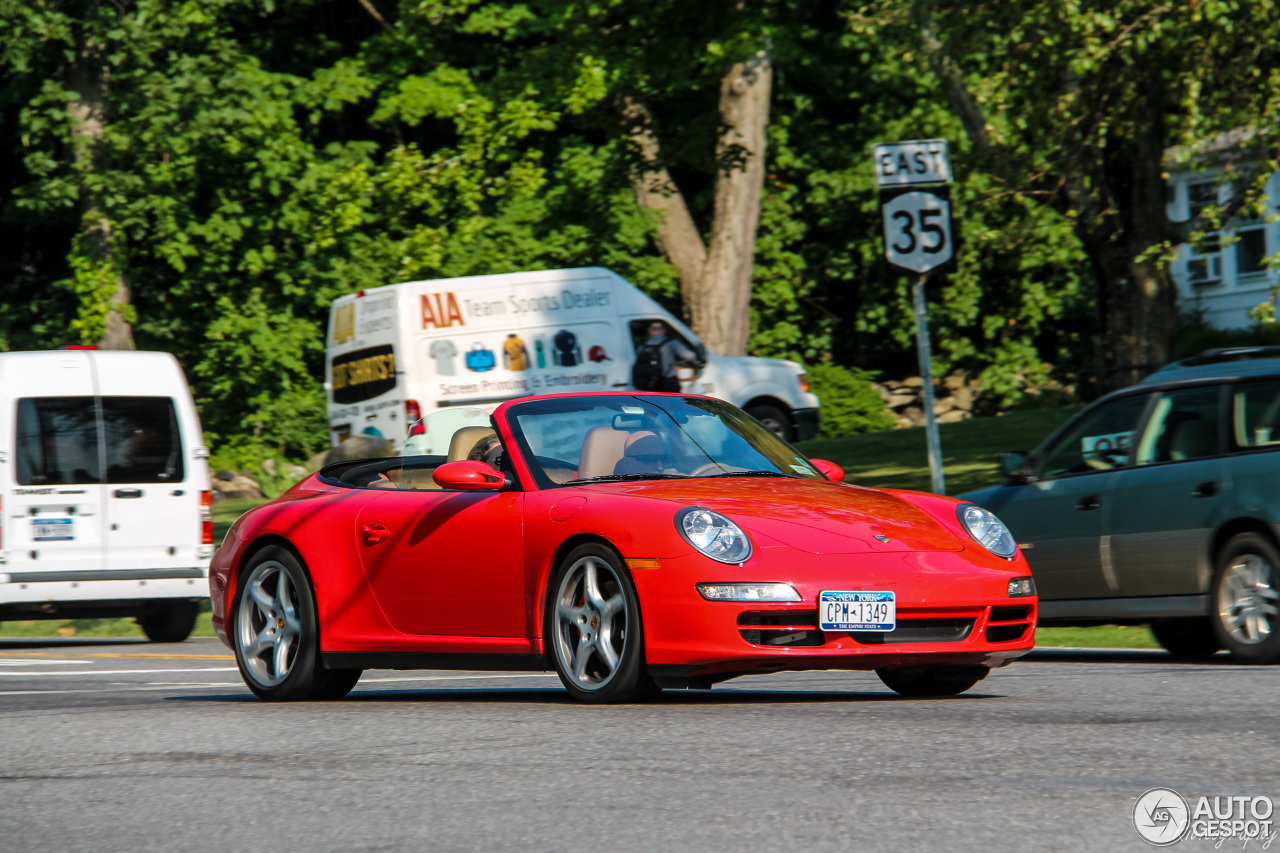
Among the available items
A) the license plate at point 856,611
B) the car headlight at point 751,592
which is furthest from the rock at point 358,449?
the license plate at point 856,611

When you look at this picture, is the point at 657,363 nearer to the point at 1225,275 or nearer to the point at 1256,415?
the point at 1256,415

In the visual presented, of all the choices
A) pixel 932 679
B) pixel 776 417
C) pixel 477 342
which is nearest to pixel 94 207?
pixel 477 342

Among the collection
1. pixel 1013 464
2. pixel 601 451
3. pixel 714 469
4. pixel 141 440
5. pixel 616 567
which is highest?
pixel 141 440

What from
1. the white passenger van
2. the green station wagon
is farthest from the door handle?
the white passenger van

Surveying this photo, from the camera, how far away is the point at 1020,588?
7.58 meters

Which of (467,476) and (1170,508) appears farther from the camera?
(1170,508)

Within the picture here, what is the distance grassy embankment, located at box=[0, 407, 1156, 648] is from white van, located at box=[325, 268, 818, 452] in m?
2.40

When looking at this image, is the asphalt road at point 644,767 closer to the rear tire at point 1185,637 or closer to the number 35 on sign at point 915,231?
the rear tire at point 1185,637

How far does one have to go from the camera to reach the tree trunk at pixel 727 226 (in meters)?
26.2

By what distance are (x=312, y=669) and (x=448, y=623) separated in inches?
32.2

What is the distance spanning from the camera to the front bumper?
703cm

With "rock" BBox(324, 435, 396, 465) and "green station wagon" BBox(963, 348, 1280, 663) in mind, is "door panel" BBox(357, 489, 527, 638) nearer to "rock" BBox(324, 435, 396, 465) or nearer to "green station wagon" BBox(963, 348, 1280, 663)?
"green station wagon" BBox(963, 348, 1280, 663)

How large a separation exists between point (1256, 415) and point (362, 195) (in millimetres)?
19260

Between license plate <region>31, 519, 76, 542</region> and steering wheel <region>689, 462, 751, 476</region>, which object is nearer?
steering wheel <region>689, 462, 751, 476</region>
